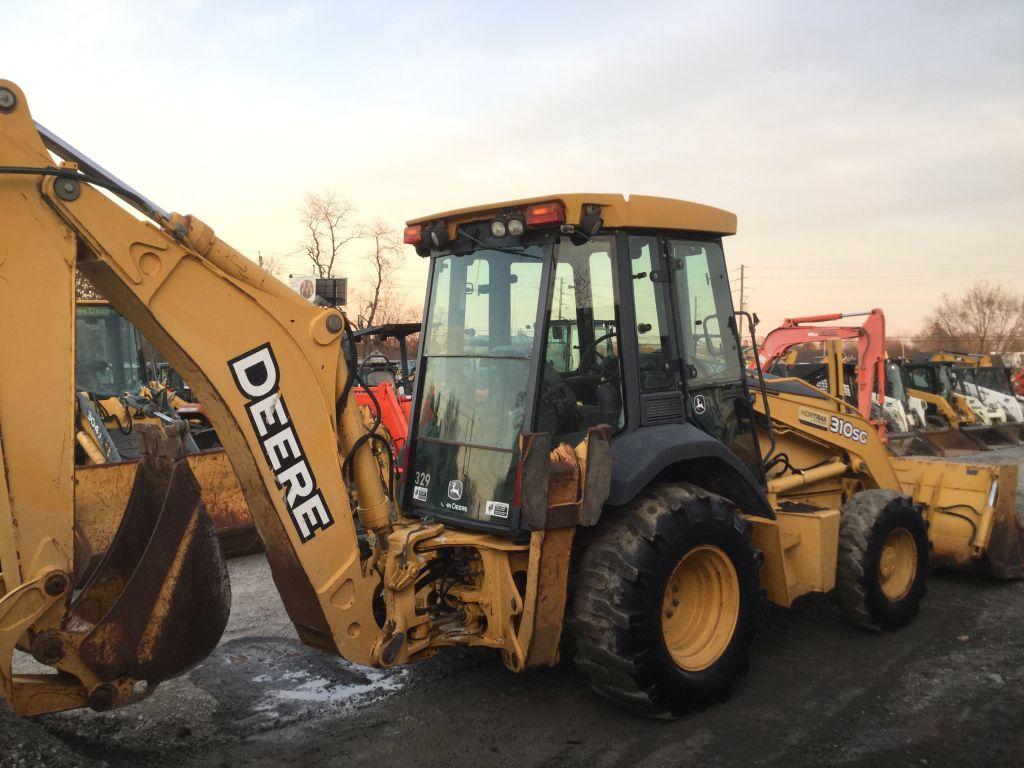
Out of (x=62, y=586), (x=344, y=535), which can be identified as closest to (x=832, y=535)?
(x=344, y=535)

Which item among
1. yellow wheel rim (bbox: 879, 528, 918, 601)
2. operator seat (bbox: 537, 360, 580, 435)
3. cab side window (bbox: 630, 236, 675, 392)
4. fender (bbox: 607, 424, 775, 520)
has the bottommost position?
yellow wheel rim (bbox: 879, 528, 918, 601)

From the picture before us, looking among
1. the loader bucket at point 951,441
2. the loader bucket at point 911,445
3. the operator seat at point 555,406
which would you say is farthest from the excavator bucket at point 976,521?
the loader bucket at point 951,441

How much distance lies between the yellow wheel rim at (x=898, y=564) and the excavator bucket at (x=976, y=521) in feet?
2.87

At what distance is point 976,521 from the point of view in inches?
245

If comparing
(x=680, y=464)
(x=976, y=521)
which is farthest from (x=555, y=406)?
(x=976, y=521)

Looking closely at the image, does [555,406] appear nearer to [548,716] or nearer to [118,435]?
[548,716]

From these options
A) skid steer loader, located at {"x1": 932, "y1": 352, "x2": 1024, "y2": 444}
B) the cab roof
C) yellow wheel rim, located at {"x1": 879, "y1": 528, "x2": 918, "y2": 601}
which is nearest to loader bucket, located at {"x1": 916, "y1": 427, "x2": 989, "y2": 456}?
skid steer loader, located at {"x1": 932, "y1": 352, "x2": 1024, "y2": 444}

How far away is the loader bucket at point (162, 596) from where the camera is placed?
318 cm

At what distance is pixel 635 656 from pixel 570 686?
796 mm

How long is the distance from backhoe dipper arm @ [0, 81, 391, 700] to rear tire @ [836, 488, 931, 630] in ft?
9.72

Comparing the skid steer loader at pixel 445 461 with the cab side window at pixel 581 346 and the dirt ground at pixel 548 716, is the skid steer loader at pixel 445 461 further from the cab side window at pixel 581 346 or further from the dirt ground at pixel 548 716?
the dirt ground at pixel 548 716

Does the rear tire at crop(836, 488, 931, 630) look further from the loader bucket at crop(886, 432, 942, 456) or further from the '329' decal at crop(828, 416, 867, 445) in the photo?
the loader bucket at crop(886, 432, 942, 456)

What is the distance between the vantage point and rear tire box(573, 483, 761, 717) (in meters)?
3.88

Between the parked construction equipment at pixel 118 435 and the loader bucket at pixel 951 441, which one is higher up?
the parked construction equipment at pixel 118 435
